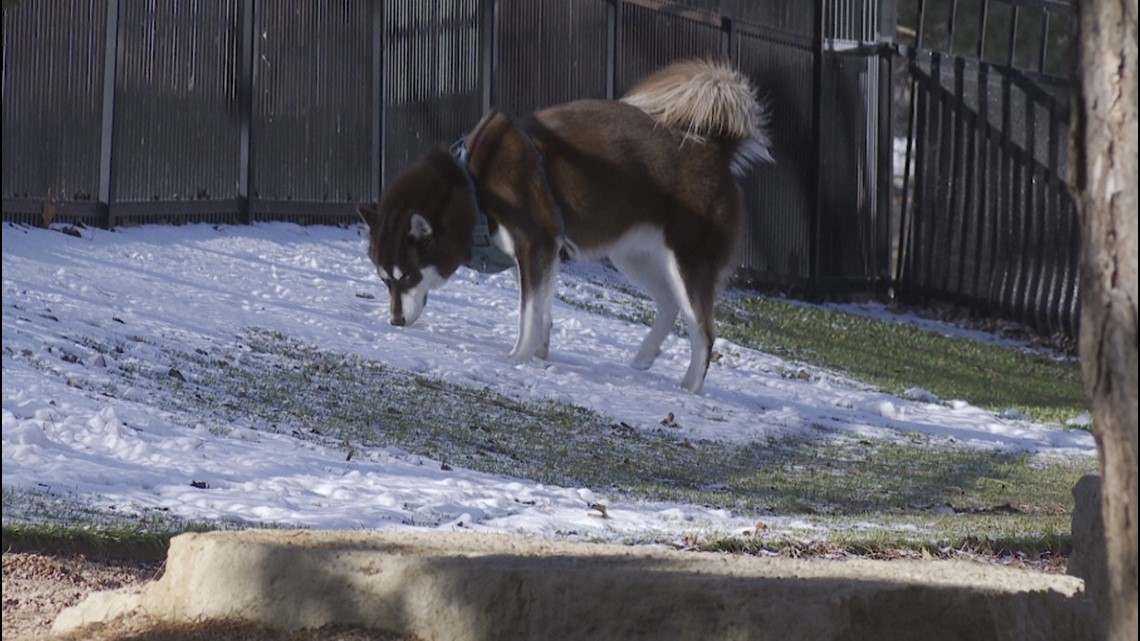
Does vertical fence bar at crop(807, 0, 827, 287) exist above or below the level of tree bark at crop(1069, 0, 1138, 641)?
below

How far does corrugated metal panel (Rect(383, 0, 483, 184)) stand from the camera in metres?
14.3

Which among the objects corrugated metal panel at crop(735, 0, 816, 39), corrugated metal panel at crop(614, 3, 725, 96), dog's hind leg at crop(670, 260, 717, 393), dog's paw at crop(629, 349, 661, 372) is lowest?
dog's paw at crop(629, 349, 661, 372)

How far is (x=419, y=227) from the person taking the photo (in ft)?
34.6

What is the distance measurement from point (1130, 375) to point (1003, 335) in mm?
14858

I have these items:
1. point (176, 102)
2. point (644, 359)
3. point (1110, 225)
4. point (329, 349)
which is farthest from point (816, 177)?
point (1110, 225)

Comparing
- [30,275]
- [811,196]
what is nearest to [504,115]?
[30,275]

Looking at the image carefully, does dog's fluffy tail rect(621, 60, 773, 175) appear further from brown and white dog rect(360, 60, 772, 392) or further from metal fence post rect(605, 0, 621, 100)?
metal fence post rect(605, 0, 621, 100)

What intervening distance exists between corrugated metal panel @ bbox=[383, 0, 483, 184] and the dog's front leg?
4.00 metres

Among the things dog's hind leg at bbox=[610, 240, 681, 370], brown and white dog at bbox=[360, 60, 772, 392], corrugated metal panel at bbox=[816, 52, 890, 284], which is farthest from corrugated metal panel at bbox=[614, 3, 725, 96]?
dog's hind leg at bbox=[610, 240, 681, 370]

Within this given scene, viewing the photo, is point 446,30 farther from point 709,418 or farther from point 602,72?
point 709,418

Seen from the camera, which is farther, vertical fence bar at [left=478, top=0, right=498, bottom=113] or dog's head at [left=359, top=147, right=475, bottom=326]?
vertical fence bar at [left=478, top=0, right=498, bottom=113]

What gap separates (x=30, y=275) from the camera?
996 centimetres

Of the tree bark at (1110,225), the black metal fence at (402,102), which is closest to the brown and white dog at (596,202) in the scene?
the black metal fence at (402,102)

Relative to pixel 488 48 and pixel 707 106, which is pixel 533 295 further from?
pixel 488 48
